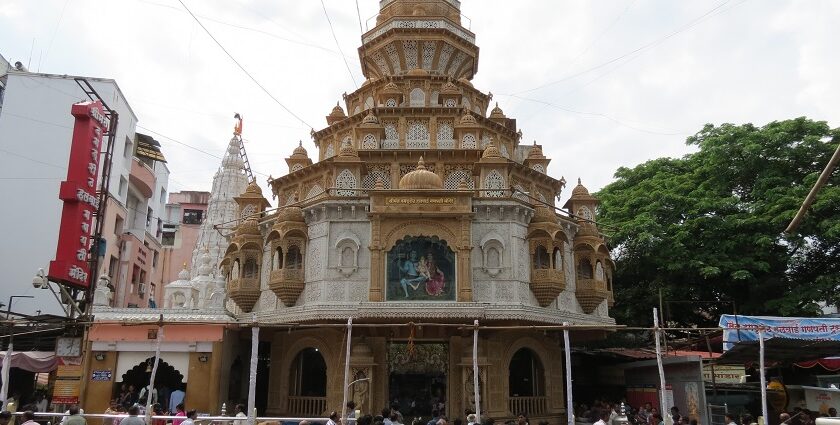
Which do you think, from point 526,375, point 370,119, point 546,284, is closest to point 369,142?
point 370,119

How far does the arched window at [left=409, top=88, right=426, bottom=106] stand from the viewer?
1145 inches

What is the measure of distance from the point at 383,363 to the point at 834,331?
15063 millimetres

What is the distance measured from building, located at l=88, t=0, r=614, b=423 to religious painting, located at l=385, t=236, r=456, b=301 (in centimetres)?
4

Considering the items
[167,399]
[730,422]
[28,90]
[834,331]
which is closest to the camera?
[730,422]

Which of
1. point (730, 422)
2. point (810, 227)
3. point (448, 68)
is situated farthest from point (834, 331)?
point (448, 68)

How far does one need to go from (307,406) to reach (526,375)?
27.3ft

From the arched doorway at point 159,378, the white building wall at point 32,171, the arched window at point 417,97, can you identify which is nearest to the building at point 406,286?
the arched doorway at point 159,378

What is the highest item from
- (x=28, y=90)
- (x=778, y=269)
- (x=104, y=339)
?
(x=28, y=90)

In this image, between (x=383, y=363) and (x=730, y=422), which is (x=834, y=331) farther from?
(x=383, y=363)

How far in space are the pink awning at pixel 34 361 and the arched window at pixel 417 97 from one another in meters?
17.4

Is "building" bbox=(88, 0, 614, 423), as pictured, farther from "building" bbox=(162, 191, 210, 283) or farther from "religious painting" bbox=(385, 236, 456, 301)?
"building" bbox=(162, 191, 210, 283)

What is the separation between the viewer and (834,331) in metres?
20.8

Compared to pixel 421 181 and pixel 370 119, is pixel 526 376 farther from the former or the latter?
pixel 370 119

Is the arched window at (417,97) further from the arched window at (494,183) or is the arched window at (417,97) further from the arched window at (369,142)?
the arched window at (494,183)
